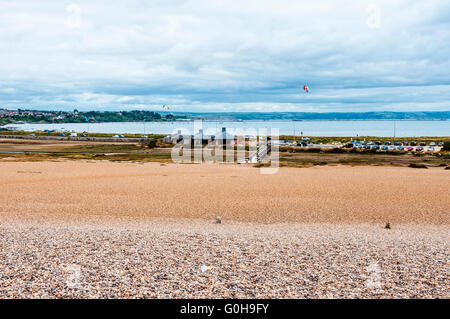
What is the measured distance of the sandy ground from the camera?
6988mm

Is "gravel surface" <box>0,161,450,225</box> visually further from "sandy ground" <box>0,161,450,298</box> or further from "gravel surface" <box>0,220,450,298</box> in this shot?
"gravel surface" <box>0,220,450,298</box>

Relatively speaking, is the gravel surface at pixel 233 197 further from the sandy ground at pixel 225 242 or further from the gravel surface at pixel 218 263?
the gravel surface at pixel 218 263

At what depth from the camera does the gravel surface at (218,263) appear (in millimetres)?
6816

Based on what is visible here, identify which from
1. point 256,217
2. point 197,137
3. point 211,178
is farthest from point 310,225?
point 197,137

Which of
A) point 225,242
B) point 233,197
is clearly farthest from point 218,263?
point 233,197

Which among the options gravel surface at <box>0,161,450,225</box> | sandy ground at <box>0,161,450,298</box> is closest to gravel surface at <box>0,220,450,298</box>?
sandy ground at <box>0,161,450,298</box>

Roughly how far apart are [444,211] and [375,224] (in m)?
3.79

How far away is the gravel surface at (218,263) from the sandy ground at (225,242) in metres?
0.03

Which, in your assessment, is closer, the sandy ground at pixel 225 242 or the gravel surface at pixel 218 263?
the gravel surface at pixel 218 263

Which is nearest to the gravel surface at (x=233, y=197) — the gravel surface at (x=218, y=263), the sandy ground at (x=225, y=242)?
the sandy ground at (x=225, y=242)

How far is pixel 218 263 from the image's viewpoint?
816 cm

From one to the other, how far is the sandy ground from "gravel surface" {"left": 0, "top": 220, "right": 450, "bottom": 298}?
3cm

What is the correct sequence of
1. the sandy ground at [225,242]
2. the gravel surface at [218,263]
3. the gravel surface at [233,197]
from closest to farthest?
1. the gravel surface at [218,263]
2. the sandy ground at [225,242]
3. the gravel surface at [233,197]

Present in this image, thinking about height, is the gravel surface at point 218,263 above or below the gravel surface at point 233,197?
above
